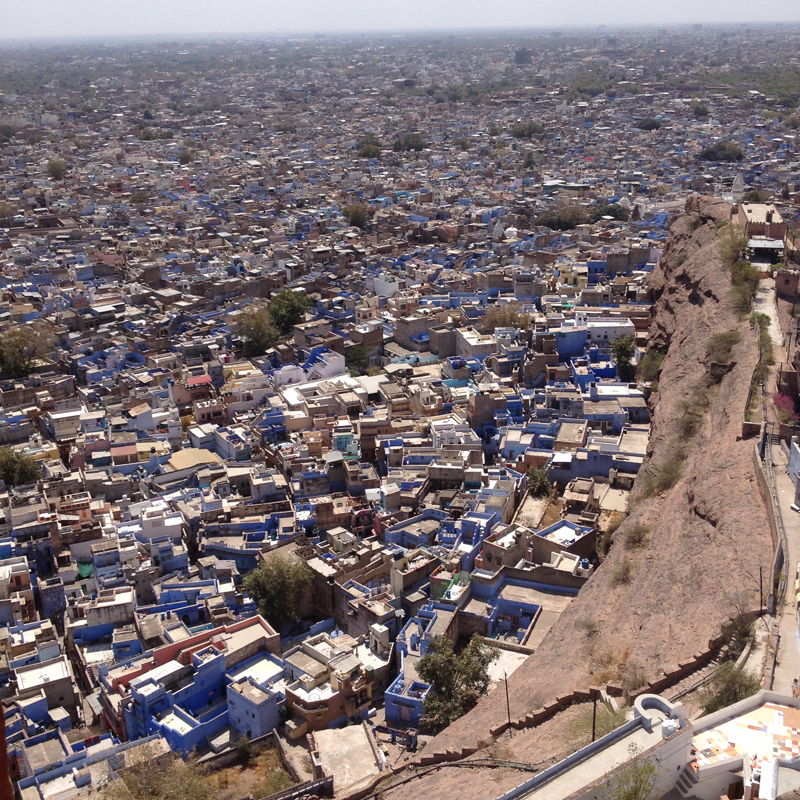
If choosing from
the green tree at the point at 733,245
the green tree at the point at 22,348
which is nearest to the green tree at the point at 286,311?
the green tree at the point at 22,348

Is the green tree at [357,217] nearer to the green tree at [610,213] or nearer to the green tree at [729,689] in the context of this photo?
the green tree at [610,213]

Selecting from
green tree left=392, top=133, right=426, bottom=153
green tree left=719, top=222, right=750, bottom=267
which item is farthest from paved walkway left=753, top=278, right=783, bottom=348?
green tree left=392, top=133, right=426, bottom=153

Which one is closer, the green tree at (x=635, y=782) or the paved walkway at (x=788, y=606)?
the green tree at (x=635, y=782)

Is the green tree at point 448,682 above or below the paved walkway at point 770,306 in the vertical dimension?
below

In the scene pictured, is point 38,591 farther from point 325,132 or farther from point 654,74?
point 654,74

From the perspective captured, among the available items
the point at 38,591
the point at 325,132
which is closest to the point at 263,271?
the point at 38,591

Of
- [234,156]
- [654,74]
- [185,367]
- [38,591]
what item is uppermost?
[654,74]

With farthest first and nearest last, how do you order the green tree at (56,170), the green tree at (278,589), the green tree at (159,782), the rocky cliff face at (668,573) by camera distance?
the green tree at (56,170) → the green tree at (278,589) → the green tree at (159,782) → the rocky cliff face at (668,573)
